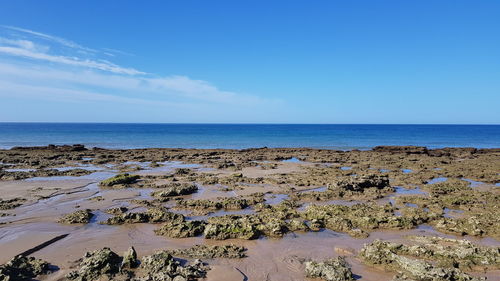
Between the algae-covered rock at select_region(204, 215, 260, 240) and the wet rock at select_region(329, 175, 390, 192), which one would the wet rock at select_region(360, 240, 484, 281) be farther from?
the wet rock at select_region(329, 175, 390, 192)

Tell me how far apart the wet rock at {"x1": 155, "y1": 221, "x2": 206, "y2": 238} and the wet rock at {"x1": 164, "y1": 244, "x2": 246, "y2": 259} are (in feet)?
3.09

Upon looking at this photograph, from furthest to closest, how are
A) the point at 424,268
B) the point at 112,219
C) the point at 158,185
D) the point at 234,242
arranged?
the point at 158,185, the point at 112,219, the point at 234,242, the point at 424,268

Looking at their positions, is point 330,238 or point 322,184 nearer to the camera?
point 330,238

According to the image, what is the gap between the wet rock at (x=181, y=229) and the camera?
808cm

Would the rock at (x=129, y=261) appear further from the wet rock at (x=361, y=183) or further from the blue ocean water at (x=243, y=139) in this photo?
the blue ocean water at (x=243, y=139)

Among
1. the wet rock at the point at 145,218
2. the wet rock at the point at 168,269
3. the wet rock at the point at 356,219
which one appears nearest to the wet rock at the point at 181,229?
the wet rock at the point at 145,218

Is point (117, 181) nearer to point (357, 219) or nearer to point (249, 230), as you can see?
point (249, 230)

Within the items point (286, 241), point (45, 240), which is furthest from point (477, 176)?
point (45, 240)

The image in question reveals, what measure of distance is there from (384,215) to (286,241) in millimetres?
3921

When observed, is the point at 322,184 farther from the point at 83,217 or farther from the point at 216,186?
the point at 83,217

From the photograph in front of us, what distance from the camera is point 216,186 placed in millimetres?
15531

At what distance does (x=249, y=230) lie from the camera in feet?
26.4

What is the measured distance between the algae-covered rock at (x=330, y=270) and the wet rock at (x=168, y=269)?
2.26 m

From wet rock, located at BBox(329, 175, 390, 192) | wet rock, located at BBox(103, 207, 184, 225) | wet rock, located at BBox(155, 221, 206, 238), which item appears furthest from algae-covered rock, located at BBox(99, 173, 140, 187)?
wet rock, located at BBox(329, 175, 390, 192)
